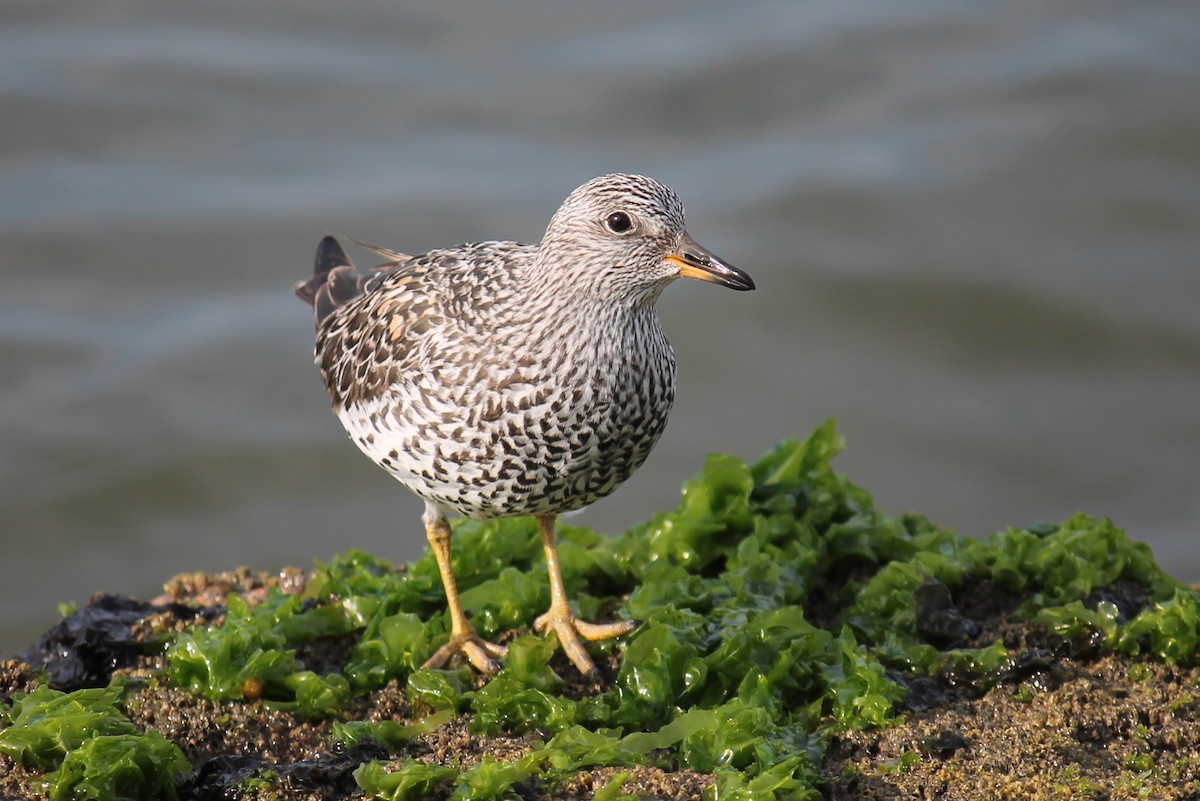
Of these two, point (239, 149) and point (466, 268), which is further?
point (239, 149)

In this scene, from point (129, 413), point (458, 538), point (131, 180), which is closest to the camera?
point (458, 538)

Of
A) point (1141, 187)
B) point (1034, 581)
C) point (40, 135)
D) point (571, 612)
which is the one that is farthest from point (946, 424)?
point (40, 135)

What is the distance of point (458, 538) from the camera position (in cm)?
650

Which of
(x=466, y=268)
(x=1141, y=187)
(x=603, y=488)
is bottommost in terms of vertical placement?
(x=603, y=488)

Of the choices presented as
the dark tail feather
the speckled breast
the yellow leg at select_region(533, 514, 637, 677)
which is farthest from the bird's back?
the dark tail feather

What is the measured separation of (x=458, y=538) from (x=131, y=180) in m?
6.89

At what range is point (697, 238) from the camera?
1152 cm

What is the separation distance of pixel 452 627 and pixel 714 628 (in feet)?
3.77

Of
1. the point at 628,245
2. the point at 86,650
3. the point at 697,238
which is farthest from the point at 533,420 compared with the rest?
the point at 697,238

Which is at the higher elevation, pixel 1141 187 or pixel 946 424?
pixel 1141 187

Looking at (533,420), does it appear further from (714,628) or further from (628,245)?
(714,628)

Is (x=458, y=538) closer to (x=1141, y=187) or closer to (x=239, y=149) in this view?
(x=239, y=149)

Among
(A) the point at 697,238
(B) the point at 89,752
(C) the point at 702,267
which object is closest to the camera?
(B) the point at 89,752

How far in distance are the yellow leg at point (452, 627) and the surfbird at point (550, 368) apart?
0.01m
